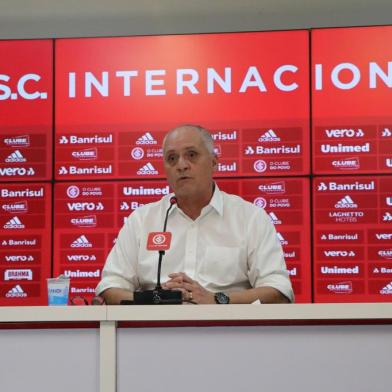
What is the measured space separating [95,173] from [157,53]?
2.40 feet

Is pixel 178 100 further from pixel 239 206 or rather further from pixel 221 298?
pixel 221 298

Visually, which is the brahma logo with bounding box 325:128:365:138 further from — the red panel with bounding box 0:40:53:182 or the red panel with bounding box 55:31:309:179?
the red panel with bounding box 0:40:53:182

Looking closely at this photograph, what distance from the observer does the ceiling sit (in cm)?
435

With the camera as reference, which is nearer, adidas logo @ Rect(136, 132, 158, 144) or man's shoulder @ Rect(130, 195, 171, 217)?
man's shoulder @ Rect(130, 195, 171, 217)

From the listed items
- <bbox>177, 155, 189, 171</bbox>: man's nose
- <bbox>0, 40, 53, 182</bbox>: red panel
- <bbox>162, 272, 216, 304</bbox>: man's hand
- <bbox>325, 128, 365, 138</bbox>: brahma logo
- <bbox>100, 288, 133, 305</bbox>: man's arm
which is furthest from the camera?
<bbox>0, 40, 53, 182</bbox>: red panel

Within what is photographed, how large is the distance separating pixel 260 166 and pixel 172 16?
0.99 m

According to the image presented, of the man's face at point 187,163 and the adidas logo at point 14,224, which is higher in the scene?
the man's face at point 187,163

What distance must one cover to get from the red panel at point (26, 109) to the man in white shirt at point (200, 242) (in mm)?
1228

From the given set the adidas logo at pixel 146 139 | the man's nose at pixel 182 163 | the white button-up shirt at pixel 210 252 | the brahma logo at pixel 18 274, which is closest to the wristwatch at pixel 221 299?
the white button-up shirt at pixel 210 252

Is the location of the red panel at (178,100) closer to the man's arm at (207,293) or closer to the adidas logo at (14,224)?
the adidas logo at (14,224)

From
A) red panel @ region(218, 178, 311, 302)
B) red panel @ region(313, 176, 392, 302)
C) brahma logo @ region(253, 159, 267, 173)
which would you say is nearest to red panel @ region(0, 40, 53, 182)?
red panel @ region(218, 178, 311, 302)

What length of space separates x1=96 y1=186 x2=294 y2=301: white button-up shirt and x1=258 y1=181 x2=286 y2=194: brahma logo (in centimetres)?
93

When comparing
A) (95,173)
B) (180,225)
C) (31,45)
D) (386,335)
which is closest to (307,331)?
(386,335)

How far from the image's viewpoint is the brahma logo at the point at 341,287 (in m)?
4.07
